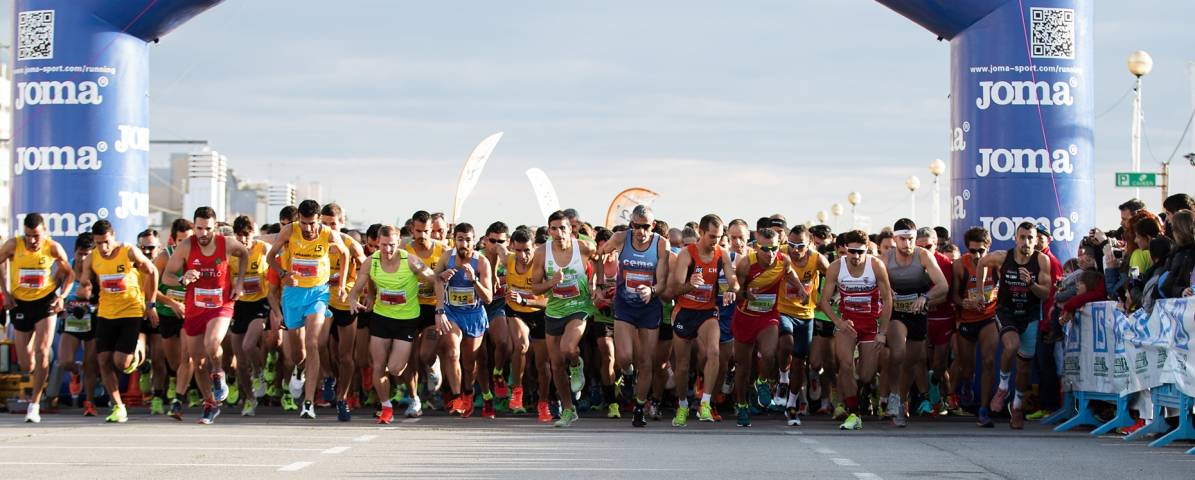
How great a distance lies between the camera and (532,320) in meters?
15.4

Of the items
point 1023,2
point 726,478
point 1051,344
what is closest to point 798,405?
point 1051,344

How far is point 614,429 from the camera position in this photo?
44.6 ft

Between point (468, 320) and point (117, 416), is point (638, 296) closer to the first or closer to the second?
point (468, 320)

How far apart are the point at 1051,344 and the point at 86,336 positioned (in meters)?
9.81

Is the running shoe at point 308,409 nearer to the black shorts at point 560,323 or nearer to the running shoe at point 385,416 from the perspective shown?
the running shoe at point 385,416

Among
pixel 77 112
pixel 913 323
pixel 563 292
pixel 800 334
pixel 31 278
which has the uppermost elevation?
pixel 77 112

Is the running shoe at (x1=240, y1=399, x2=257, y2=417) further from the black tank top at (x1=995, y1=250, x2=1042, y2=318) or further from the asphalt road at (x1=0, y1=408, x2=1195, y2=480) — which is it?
the black tank top at (x1=995, y1=250, x2=1042, y2=318)

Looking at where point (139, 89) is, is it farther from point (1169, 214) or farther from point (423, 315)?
point (1169, 214)

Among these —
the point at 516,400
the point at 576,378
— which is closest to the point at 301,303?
the point at 516,400

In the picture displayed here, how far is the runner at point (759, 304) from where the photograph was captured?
14.5 metres

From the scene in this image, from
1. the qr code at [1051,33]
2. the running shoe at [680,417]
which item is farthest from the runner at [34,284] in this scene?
the qr code at [1051,33]

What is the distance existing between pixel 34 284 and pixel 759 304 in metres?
7.08

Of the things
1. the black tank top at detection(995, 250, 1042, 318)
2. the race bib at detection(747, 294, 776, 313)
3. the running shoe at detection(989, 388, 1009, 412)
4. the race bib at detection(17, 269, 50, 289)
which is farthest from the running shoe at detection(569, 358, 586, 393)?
the race bib at detection(17, 269, 50, 289)

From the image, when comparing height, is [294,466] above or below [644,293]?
below
